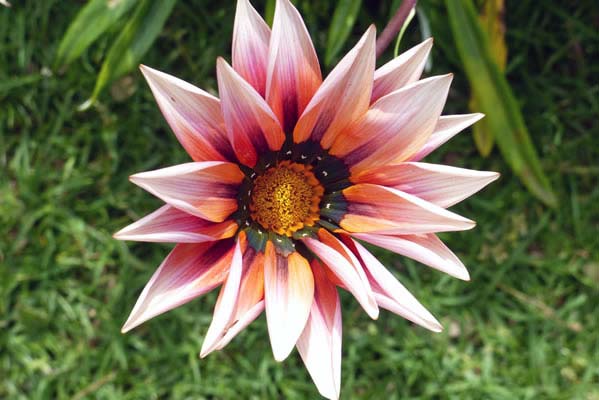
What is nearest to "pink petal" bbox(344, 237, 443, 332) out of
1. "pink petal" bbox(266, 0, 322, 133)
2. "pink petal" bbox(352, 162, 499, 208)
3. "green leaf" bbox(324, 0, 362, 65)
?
"pink petal" bbox(352, 162, 499, 208)

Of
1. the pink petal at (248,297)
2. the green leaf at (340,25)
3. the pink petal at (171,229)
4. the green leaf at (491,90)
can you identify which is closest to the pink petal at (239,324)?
the pink petal at (248,297)

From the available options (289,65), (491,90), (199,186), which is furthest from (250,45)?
(491,90)

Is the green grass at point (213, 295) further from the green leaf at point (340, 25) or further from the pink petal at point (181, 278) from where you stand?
the pink petal at point (181, 278)

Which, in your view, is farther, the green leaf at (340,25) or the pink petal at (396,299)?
the green leaf at (340,25)

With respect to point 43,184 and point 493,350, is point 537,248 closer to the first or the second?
point 493,350

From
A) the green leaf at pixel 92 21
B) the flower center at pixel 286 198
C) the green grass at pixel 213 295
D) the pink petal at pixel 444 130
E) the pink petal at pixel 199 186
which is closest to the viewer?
the pink petal at pixel 199 186

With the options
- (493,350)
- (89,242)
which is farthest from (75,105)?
(493,350)
